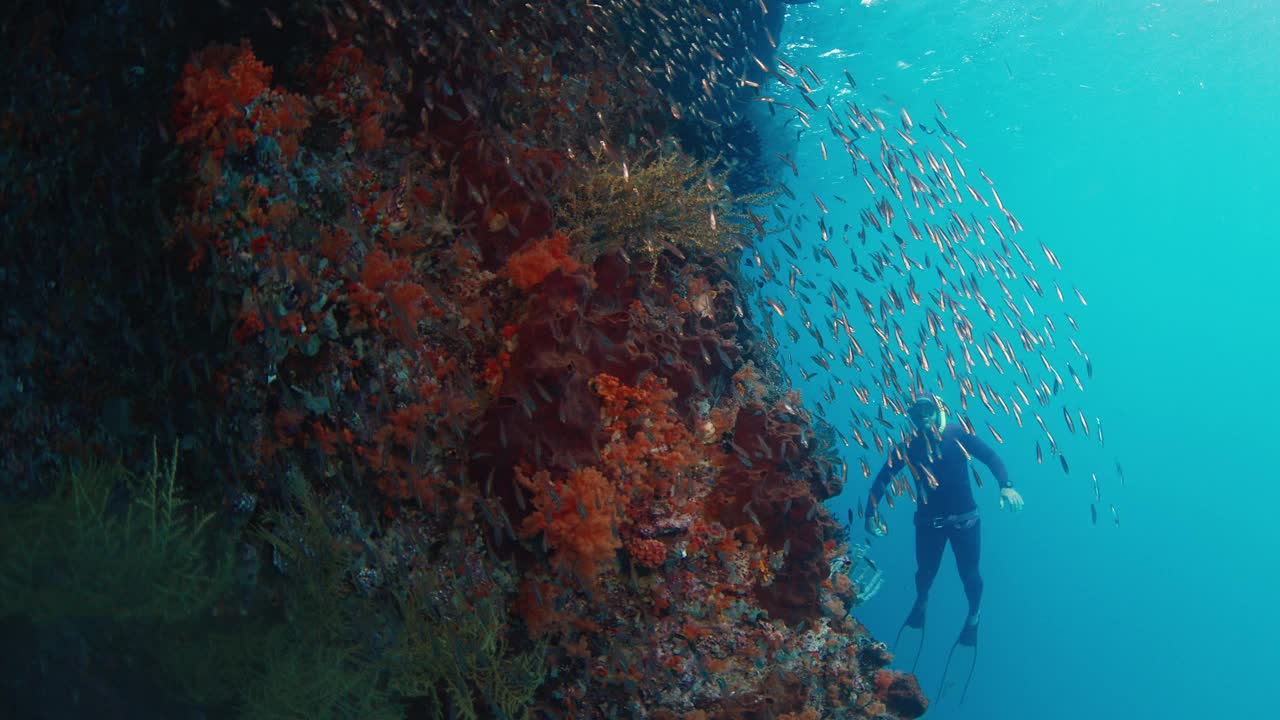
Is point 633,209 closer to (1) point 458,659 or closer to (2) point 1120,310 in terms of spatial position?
(1) point 458,659

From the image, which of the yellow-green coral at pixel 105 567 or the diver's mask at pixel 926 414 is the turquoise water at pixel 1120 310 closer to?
the diver's mask at pixel 926 414

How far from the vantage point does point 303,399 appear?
3631mm

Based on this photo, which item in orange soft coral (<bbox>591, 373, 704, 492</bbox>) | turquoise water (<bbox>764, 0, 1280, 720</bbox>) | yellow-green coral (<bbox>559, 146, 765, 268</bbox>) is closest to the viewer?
orange soft coral (<bbox>591, 373, 704, 492</bbox>)

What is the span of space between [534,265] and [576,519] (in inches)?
70.8

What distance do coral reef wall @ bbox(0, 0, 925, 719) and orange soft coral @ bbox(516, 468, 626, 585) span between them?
2cm

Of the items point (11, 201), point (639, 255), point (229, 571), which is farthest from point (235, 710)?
point (639, 255)

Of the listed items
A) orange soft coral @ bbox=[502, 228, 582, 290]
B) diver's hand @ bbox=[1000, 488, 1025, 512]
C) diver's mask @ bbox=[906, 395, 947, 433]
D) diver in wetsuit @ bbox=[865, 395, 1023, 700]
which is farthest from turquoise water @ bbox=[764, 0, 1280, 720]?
orange soft coral @ bbox=[502, 228, 582, 290]

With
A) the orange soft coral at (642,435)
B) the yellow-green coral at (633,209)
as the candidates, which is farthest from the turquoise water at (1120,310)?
the orange soft coral at (642,435)

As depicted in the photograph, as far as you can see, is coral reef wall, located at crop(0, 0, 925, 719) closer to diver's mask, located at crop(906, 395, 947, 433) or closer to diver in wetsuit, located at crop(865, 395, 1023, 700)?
diver's mask, located at crop(906, 395, 947, 433)

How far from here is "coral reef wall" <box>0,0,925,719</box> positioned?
11.2 ft

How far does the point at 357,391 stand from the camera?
12.5 feet

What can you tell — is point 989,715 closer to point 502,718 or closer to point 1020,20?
point 1020,20

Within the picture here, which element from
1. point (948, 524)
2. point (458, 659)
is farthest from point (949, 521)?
point (458, 659)

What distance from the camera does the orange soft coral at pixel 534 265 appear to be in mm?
4527
